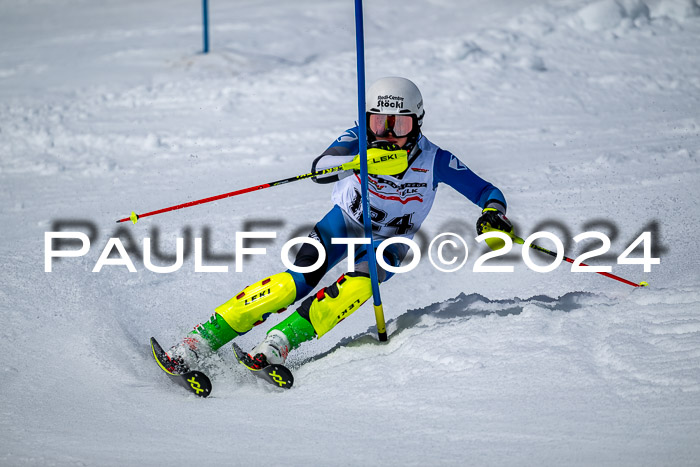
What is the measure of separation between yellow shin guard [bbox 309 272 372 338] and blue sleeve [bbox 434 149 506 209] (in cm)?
69

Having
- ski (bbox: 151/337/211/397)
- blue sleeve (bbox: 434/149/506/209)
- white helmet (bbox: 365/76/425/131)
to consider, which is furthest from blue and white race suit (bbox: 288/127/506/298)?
ski (bbox: 151/337/211/397)

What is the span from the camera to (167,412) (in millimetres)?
3516

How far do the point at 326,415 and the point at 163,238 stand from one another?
2.87 meters

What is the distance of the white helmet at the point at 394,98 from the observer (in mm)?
3934

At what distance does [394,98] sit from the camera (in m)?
3.93

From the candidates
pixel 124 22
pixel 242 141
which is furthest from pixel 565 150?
pixel 124 22

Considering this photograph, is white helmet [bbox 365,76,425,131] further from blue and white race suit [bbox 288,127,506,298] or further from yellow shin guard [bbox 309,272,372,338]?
yellow shin guard [bbox 309,272,372,338]

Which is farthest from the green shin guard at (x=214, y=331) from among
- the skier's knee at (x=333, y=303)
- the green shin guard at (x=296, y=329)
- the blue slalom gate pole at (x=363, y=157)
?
the blue slalom gate pole at (x=363, y=157)

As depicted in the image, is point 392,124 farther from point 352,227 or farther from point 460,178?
point 352,227

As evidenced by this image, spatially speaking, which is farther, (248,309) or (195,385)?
(248,309)

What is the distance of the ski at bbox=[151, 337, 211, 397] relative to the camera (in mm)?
3686

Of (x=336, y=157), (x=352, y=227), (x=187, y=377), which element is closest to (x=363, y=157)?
(x=336, y=157)

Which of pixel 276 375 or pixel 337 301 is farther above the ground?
pixel 337 301

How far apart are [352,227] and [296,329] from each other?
713 mm
